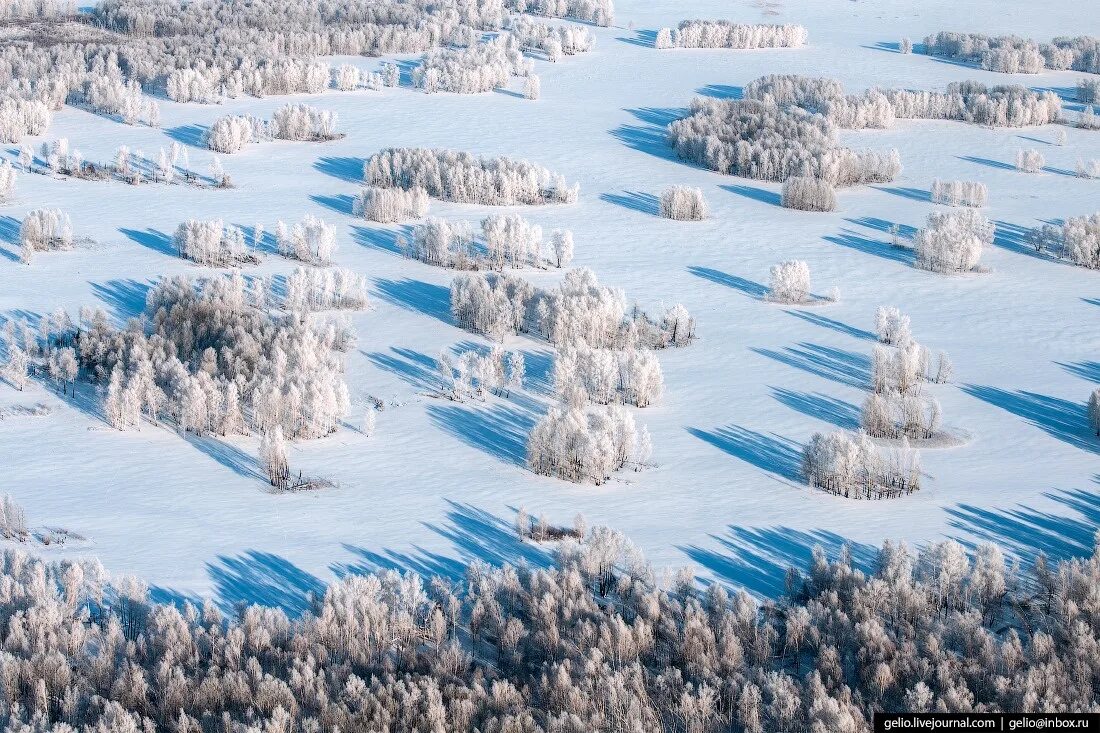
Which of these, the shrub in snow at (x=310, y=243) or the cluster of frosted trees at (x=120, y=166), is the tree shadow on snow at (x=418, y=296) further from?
the cluster of frosted trees at (x=120, y=166)

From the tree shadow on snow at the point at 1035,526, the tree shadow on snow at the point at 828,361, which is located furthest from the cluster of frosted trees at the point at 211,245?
the tree shadow on snow at the point at 1035,526

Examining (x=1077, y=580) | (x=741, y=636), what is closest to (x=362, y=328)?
(x=741, y=636)

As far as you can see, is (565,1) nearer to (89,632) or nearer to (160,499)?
(160,499)

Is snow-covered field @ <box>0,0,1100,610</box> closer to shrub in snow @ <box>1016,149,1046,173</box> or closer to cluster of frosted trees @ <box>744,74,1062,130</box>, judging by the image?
shrub in snow @ <box>1016,149,1046,173</box>

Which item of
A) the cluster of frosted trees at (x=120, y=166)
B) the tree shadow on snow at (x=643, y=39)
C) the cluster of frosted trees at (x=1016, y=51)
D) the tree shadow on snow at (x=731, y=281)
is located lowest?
the tree shadow on snow at (x=731, y=281)

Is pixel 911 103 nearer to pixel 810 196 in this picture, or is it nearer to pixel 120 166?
pixel 810 196

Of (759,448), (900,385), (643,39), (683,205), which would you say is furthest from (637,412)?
(643,39)
